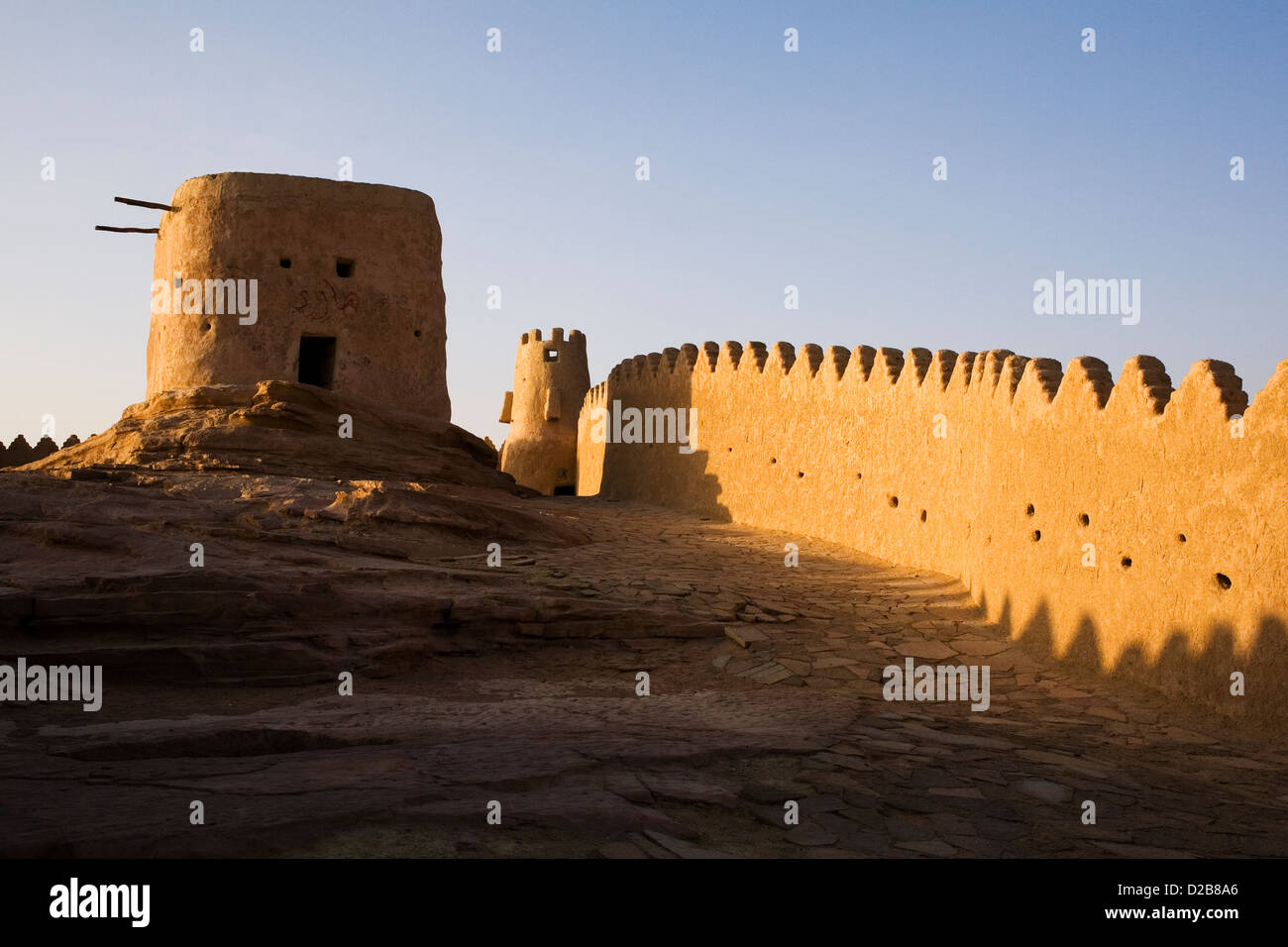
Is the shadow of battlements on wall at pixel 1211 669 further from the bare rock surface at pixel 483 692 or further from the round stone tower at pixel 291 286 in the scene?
the round stone tower at pixel 291 286

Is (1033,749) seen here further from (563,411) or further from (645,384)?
(563,411)

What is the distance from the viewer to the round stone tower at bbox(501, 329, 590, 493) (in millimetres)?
28109

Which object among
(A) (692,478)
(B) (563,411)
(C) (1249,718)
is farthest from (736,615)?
(B) (563,411)

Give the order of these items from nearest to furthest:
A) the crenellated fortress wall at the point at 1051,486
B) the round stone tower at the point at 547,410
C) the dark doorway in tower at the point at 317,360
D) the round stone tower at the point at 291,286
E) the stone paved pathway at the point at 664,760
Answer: the stone paved pathway at the point at 664,760 → the crenellated fortress wall at the point at 1051,486 → the round stone tower at the point at 291,286 → the dark doorway in tower at the point at 317,360 → the round stone tower at the point at 547,410

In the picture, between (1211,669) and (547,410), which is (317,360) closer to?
(1211,669)

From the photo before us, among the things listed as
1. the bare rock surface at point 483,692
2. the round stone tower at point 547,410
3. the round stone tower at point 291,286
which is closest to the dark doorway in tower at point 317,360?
the round stone tower at point 291,286

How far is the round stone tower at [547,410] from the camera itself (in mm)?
28109

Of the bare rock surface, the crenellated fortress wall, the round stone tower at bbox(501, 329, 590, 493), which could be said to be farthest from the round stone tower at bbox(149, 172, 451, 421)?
the round stone tower at bbox(501, 329, 590, 493)

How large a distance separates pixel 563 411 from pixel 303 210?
1388 centimetres

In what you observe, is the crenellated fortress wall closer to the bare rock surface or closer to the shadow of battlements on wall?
the shadow of battlements on wall

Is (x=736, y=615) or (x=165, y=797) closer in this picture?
(x=165, y=797)

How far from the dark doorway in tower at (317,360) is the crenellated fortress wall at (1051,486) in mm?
5654

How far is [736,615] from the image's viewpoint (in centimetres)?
1027

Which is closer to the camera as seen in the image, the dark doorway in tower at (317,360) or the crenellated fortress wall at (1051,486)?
the crenellated fortress wall at (1051,486)
